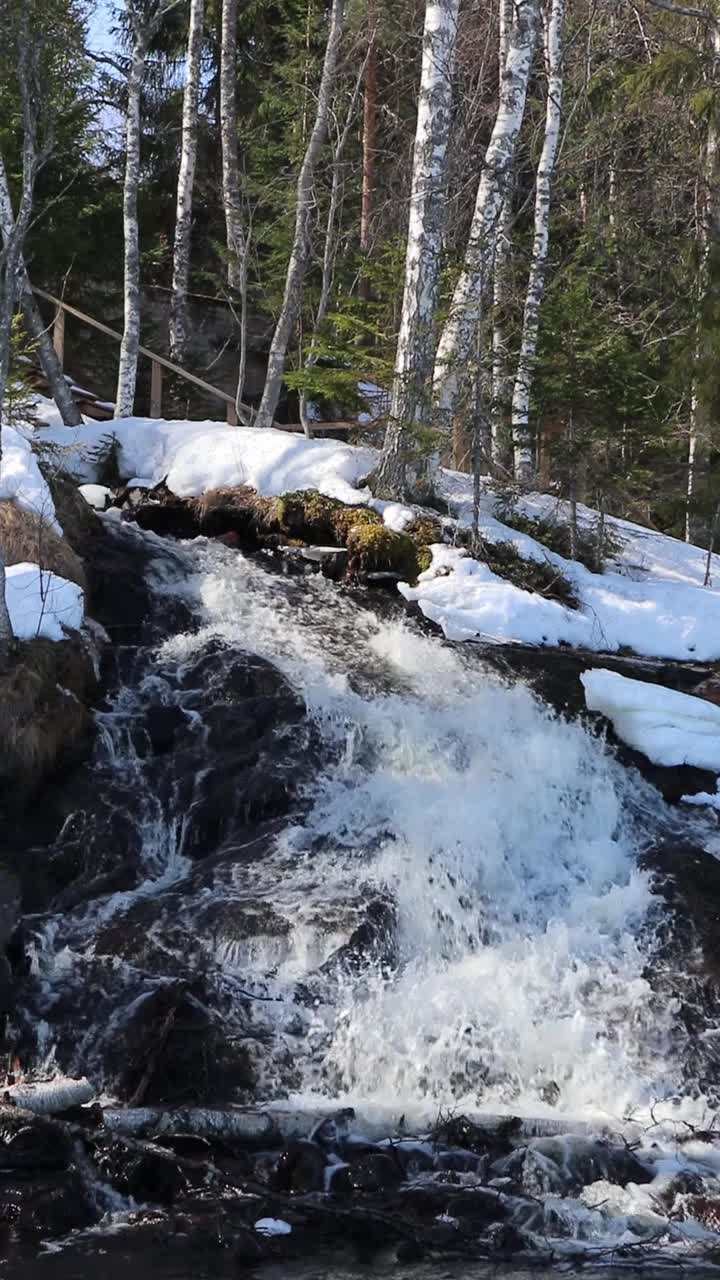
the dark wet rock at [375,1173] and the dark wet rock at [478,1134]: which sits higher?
the dark wet rock at [478,1134]

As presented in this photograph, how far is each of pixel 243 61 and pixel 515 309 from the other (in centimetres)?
1009

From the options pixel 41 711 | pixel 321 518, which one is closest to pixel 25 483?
pixel 41 711

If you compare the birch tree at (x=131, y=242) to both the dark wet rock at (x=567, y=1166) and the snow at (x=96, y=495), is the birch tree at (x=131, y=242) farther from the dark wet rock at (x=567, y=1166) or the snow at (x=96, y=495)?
the dark wet rock at (x=567, y=1166)

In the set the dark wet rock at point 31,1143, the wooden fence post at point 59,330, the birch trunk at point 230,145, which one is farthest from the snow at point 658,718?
the birch trunk at point 230,145

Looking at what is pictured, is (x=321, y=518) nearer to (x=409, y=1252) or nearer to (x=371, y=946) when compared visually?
(x=371, y=946)

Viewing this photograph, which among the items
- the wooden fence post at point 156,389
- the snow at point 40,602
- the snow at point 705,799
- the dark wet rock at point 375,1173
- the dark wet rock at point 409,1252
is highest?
the wooden fence post at point 156,389

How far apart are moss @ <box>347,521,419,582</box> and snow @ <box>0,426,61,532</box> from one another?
9.34ft

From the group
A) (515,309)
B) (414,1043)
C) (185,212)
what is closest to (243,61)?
(185,212)

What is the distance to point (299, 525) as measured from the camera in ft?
43.3

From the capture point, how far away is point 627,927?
8531mm

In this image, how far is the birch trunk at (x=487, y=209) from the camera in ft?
44.6

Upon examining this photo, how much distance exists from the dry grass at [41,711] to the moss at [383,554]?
345 cm

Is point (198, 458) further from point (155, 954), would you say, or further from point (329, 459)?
point (155, 954)

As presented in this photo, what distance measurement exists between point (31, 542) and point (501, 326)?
6491 mm
